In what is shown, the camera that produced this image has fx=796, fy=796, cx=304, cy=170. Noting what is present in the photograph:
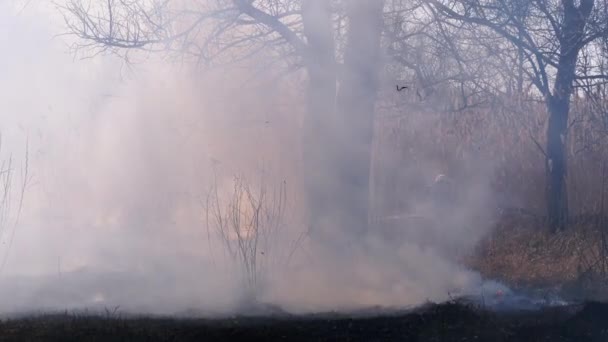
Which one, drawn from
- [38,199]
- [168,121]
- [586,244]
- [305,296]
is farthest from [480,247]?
[38,199]

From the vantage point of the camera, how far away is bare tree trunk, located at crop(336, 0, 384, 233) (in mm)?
10016

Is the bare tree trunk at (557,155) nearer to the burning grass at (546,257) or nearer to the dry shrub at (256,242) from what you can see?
the burning grass at (546,257)

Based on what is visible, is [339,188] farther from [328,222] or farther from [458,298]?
[458,298]

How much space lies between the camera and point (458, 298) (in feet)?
27.2

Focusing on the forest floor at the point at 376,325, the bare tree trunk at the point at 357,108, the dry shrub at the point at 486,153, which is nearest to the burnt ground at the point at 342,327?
the forest floor at the point at 376,325

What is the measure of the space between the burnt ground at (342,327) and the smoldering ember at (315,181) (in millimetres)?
29

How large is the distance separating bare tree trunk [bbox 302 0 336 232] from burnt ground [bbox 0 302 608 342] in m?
2.64

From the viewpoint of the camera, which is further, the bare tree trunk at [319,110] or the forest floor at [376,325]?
the bare tree trunk at [319,110]

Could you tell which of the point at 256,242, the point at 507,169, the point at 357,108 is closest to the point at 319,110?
the point at 357,108

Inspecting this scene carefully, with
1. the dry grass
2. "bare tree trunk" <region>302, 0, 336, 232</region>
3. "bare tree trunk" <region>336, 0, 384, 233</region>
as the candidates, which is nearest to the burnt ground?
the dry grass

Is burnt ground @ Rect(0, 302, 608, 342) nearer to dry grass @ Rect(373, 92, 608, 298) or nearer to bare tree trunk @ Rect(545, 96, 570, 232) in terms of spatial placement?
dry grass @ Rect(373, 92, 608, 298)

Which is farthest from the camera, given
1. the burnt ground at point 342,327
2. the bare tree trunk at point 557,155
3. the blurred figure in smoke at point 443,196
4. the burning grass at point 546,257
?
the blurred figure in smoke at point 443,196

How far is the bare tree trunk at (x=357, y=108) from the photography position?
10.0 m

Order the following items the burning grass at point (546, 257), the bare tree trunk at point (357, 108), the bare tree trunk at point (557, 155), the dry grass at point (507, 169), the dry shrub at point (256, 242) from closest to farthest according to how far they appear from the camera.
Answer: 1. the dry shrub at point (256, 242)
2. the burning grass at point (546, 257)
3. the bare tree trunk at point (357, 108)
4. the dry grass at point (507, 169)
5. the bare tree trunk at point (557, 155)
